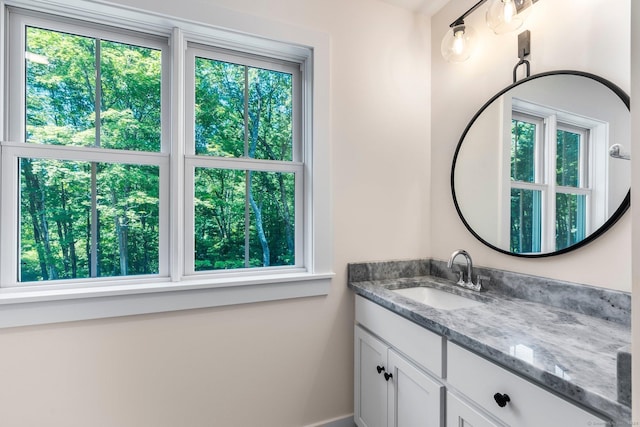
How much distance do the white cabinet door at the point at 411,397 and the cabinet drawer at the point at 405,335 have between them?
5 cm

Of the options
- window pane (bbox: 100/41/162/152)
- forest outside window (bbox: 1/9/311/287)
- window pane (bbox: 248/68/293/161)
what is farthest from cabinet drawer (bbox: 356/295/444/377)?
window pane (bbox: 100/41/162/152)

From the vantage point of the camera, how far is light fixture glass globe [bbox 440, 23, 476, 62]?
1.56 m

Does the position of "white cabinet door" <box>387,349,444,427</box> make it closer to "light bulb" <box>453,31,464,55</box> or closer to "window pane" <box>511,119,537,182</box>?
"window pane" <box>511,119,537,182</box>

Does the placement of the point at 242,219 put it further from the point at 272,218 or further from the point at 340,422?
the point at 340,422

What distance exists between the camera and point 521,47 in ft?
4.57

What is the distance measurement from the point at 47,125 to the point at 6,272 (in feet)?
2.09

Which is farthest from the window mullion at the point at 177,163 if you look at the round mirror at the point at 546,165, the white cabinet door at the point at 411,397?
the round mirror at the point at 546,165

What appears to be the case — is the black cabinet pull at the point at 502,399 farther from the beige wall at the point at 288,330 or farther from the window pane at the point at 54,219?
the window pane at the point at 54,219

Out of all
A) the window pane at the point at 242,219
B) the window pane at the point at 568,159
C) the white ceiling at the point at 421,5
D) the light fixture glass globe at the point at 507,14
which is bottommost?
the window pane at the point at 242,219

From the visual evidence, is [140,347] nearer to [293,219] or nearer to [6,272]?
[6,272]

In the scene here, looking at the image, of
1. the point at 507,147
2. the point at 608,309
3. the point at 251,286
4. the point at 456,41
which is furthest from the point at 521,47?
the point at 251,286

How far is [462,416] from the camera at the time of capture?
994 millimetres

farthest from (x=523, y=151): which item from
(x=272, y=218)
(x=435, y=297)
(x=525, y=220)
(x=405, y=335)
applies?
(x=272, y=218)

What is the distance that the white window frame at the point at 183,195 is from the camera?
1245 millimetres
